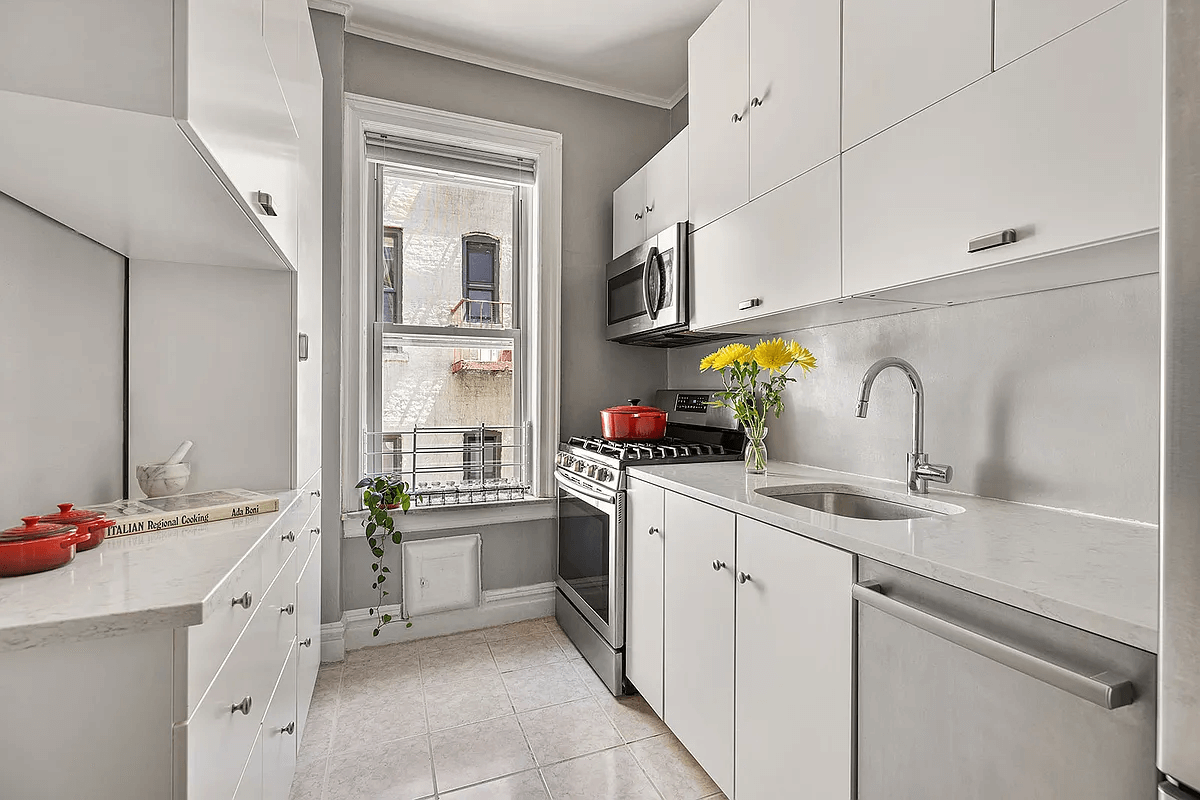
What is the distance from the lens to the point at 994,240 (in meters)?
1.10

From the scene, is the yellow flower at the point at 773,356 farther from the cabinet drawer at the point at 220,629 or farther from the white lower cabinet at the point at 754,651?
the cabinet drawer at the point at 220,629

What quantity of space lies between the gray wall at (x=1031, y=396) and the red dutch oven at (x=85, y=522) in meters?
1.90

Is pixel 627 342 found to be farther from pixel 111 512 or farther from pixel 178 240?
pixel 111 512

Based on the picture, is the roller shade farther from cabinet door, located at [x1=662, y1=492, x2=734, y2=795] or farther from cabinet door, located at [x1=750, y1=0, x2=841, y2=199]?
cabinet door, located at [x1=662, y1=492, x2=734, y2=795]

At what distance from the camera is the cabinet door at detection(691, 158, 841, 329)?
155 centimetres

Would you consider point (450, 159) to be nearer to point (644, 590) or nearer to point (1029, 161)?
point (644, 590)

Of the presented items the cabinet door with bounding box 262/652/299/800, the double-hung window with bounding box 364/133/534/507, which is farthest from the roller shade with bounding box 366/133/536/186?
the cabinet door with bounding box 262/652/299/800

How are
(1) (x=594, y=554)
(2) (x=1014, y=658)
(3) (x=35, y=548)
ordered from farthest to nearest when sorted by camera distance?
(1) (x=594, y=554) → (3) (x=35, y=548) → (2) (x=1014, y=658)

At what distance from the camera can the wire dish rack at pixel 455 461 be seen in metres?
2.75

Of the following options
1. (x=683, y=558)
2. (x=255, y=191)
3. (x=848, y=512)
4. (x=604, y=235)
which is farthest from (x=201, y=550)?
(x=604, y=235)

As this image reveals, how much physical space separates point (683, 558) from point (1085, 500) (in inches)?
39.3

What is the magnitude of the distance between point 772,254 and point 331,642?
2375 mm

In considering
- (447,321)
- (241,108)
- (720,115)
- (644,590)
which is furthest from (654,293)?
(241,108)

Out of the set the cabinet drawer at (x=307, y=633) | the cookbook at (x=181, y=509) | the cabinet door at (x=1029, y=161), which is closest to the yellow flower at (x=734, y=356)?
the cabinet door at (x=1029, y=161)
